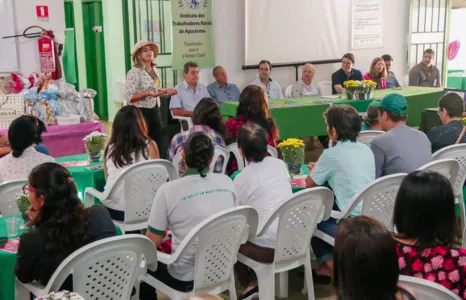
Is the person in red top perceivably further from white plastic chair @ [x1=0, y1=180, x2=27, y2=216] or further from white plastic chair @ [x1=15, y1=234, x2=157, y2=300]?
white plastic chair @ [x1=0, y1=180, x2=27, y2=216]

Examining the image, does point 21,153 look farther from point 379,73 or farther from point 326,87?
point 326,87

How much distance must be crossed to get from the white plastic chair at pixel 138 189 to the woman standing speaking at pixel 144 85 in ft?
7.89

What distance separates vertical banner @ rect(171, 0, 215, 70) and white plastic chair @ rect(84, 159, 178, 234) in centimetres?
444

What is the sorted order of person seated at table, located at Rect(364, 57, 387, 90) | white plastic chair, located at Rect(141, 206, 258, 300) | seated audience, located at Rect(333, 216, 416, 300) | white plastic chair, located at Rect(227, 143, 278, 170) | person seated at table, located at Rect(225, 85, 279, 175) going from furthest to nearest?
person seated at table, located at Rect(364, 57, 387, 90)
person seated at table, located at Rect(225, 85, 279, 175)
white plastic chair, located at Rect(227, 143, 278, 170)
white plastic chair, located at Rect(141, 206, 258, 300)
seated audience, located at Rect(333, 216, 416, 300)

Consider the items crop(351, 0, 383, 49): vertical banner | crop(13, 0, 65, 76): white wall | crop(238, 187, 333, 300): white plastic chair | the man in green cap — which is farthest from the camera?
crop(351, 0, 383, 49): vertical banner

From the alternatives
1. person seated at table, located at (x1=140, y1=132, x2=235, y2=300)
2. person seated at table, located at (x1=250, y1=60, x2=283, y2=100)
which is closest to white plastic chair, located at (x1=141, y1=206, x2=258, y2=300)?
person seated at table, located at (x1=140, y1=132, x2=235, y2=300)

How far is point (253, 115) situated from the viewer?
4848 millimetres

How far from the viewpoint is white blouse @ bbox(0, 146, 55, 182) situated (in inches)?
144

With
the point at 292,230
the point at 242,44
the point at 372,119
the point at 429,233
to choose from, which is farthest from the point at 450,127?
the point at 242,44

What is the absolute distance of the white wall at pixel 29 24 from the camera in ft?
21.5

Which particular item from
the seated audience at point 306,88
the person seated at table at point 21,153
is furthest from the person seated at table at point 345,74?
the person seated at table at point 21,153

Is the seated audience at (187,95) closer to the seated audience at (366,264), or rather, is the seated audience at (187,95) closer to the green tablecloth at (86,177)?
the green tablecloth at (86,177)

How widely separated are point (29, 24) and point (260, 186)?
4501 mm

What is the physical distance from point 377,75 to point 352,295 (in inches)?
297
